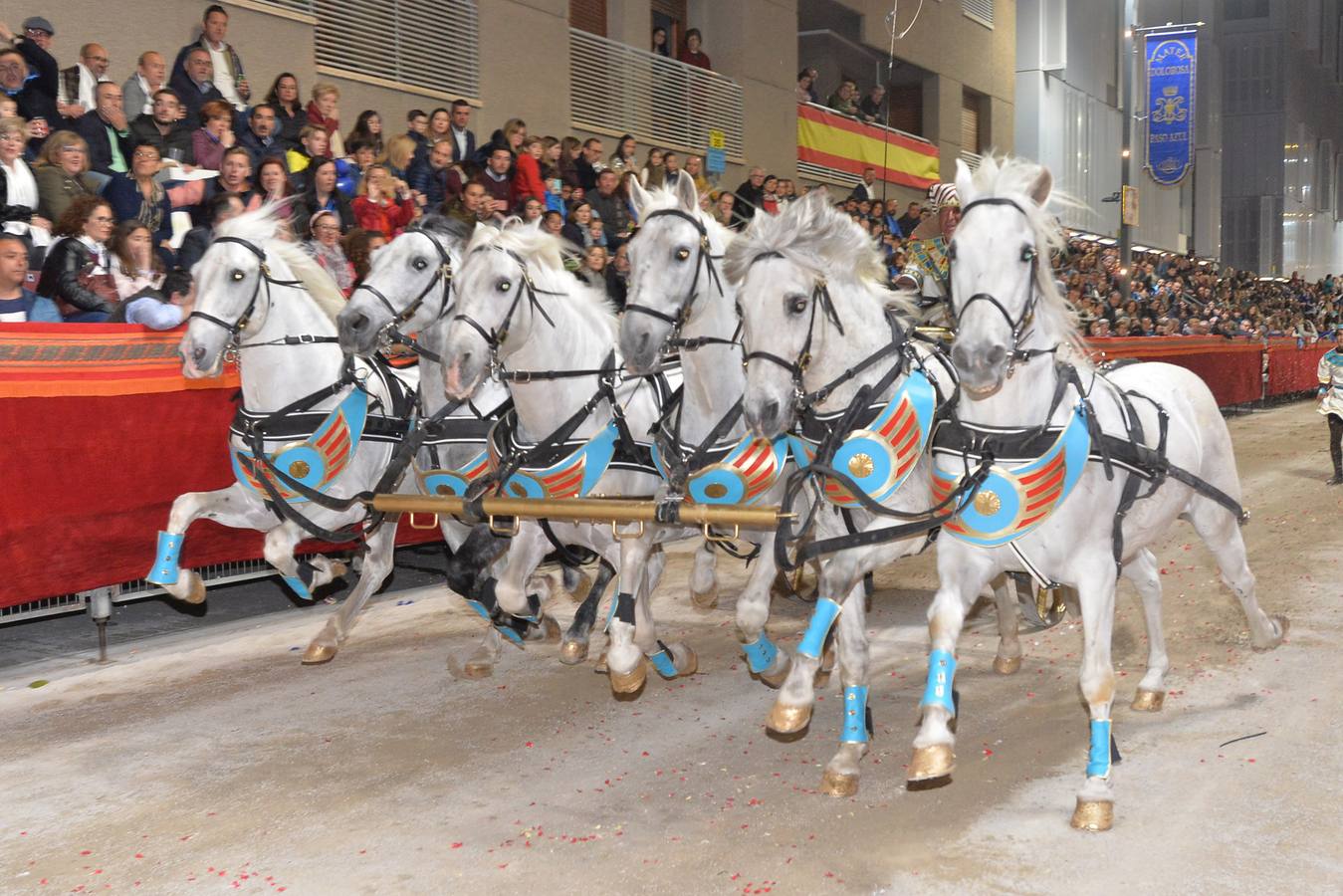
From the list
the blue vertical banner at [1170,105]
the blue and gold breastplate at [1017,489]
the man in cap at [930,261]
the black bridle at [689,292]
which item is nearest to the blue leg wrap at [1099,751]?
the blue and gold breastplate at [1017,489]

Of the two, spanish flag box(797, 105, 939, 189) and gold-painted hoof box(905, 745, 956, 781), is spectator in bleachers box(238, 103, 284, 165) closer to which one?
gold-painted hoof box(905, 745, 956, 781)

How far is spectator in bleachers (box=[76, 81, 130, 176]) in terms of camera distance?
8.53 meters

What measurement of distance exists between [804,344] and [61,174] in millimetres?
5572

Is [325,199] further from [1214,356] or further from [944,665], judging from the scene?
[1214,356]

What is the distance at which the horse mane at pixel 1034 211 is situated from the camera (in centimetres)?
423

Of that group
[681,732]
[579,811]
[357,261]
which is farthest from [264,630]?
[579,811]

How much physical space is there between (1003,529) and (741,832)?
1.40 metres

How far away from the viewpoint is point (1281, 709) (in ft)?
18.4

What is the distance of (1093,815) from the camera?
4285 mm

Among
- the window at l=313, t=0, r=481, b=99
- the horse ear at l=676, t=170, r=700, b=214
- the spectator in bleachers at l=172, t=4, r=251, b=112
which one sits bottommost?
the horse ear at l=676, t=170, r=700, b=214

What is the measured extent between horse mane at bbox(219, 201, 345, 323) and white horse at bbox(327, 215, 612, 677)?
0.48m

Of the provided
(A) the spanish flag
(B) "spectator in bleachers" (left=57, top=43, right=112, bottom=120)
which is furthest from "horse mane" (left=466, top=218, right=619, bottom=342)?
(A) the spanish flag

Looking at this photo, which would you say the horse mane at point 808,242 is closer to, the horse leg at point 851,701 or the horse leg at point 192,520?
the horse leg at point 851,701

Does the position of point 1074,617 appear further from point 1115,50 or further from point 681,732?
point 1115,50
